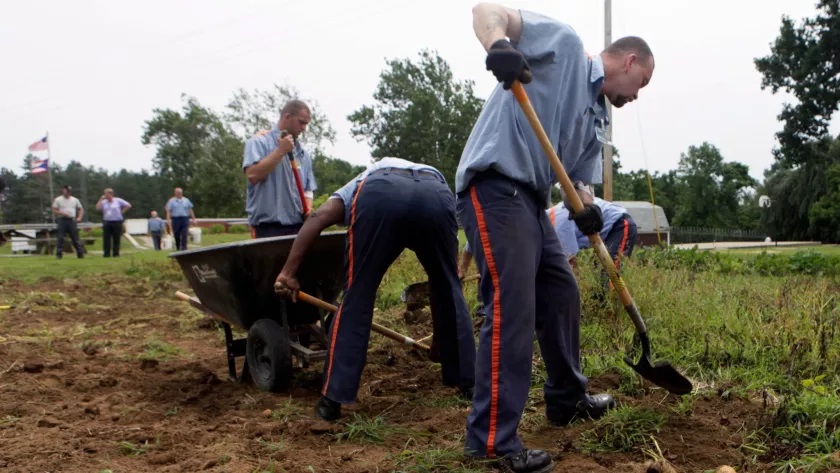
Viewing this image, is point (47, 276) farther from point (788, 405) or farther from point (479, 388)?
A: point (788, 405)

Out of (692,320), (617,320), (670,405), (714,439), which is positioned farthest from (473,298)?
(714,439)

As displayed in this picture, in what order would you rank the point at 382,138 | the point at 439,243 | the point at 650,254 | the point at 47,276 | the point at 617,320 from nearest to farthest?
the point at 439,243
the point at 617,320
the point at 650,254
the point at 47,276
the point at 382,138

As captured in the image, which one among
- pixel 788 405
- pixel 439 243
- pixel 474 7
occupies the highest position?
pixel 474 7

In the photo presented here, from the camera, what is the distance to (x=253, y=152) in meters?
4.60

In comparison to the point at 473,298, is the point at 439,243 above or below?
above

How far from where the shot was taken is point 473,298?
5926 millimetres

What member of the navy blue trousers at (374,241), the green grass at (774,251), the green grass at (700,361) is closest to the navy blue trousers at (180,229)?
the green grass at (700,361)

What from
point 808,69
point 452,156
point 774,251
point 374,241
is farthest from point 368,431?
point 452,156

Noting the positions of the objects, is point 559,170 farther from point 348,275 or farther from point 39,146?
point 39,146

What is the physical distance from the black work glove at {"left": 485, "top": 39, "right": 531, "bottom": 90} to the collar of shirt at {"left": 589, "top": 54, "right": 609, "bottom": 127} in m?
0.49

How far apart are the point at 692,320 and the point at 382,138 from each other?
164 feet

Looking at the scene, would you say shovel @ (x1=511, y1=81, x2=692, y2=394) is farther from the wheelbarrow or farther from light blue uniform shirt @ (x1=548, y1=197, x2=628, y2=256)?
light blue uniform shirt @ (x1=548, y1=197, x2=628, y2=256)

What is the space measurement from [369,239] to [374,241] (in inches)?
1.1

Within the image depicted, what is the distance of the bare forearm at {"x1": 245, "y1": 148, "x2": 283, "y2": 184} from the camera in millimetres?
4492
